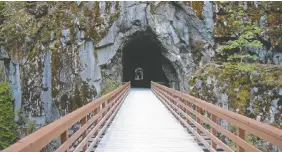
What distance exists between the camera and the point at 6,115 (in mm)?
22531

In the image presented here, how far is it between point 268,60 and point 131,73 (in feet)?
70.6

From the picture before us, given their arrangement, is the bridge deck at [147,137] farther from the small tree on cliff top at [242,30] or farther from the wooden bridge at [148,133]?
the small tree on cliff top at [242,30]

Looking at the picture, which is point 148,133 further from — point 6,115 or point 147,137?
point 6,115

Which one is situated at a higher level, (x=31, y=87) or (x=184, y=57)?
(x=184, y=57)

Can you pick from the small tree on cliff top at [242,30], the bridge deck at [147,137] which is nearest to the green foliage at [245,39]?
the small tree on cliff top at [242,30]

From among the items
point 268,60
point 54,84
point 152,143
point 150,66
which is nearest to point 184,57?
point 268,60

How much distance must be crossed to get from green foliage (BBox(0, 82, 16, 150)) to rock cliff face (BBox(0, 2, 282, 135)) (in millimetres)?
499

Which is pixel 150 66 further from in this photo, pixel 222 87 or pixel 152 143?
pixel 152 143

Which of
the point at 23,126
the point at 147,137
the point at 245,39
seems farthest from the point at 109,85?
the point at 147,137

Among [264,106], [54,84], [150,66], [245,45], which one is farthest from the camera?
[150,66]

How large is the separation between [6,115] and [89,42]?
8.12m

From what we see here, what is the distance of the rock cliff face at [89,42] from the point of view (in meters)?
22.4

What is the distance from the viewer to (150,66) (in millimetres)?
38062

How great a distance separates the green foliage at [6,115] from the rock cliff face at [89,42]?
0.50 meters
